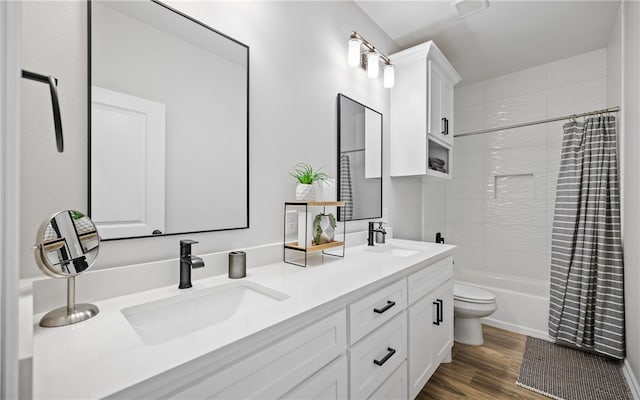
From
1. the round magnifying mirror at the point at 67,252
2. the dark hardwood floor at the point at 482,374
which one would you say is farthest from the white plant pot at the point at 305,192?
the dark hardwood floor at the point at 482,374

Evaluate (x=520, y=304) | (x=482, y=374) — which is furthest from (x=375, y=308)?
(x=520, y=304)

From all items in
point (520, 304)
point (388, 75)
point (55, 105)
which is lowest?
point (520, 304)

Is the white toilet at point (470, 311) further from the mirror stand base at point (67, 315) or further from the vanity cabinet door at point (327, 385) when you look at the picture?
the mirror stand base at point (67, 315)

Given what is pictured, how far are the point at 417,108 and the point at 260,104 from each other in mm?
1374

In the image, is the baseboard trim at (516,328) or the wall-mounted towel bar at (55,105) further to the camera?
the baseboard trim at (516,328)

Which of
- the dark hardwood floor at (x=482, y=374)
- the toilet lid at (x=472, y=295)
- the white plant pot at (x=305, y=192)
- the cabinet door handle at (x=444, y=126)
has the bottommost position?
the dark hardwood floor at (x=482, y=374)

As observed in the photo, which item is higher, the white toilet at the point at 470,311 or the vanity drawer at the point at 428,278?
the vanity drawer at the point at 428,278

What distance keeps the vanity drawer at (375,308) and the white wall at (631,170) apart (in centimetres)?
149

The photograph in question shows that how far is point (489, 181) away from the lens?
10.6 ft

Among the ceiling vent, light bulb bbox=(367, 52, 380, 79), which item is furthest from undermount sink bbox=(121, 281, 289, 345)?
the ceiling vent

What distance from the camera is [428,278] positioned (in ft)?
5.35

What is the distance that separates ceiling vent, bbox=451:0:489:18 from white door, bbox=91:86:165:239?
2.03 m

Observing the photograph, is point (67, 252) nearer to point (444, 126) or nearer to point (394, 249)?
point (394, 249)

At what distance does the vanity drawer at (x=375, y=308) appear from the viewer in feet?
3.47
